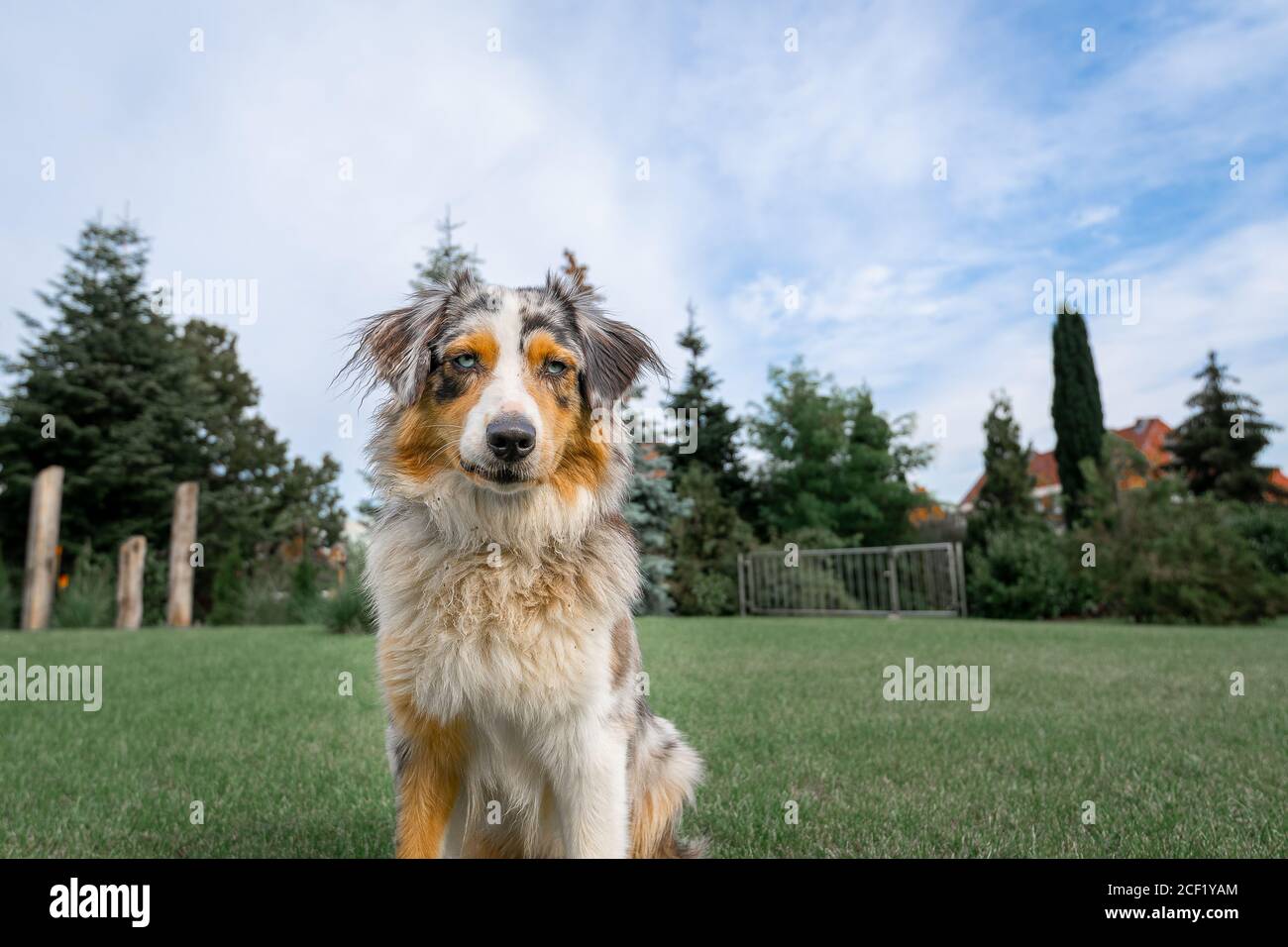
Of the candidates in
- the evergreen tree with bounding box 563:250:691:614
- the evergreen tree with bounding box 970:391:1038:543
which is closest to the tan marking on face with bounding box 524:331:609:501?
the evergreen tree with bounding box 563:250:691:614

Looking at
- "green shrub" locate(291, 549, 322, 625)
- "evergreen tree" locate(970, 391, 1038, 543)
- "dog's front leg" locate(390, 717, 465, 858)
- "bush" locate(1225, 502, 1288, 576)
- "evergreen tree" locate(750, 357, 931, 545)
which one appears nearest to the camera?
"dog's front leg" locate(390, 717, 465, 858)

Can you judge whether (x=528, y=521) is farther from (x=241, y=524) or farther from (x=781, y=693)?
(x=241, y=524)

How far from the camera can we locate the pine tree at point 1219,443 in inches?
1351

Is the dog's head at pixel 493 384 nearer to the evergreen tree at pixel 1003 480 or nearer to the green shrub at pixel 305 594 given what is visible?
the green shrub at pixel 305 594

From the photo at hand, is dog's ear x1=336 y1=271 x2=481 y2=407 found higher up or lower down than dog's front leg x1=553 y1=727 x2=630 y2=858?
higher up

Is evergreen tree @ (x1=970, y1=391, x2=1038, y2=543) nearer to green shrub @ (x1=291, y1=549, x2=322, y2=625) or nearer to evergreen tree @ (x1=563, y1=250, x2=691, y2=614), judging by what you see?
evergreen tree @ (x1=563, y1=250, x2=691, y2=614)

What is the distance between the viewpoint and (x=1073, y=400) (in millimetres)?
28688

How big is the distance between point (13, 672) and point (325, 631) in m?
5.69

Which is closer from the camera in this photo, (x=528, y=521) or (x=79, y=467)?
(x=528, y=521)

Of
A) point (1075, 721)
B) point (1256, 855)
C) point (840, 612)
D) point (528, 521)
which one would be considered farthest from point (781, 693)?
point (840, 612)

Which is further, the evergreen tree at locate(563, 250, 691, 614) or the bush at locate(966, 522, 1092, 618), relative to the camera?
the bush at locate(966, 522, 1092, 618)

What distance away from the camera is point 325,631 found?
14938 mm

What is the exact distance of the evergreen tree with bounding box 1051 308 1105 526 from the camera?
93.6 feet

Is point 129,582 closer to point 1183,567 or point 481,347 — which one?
point 481,347
